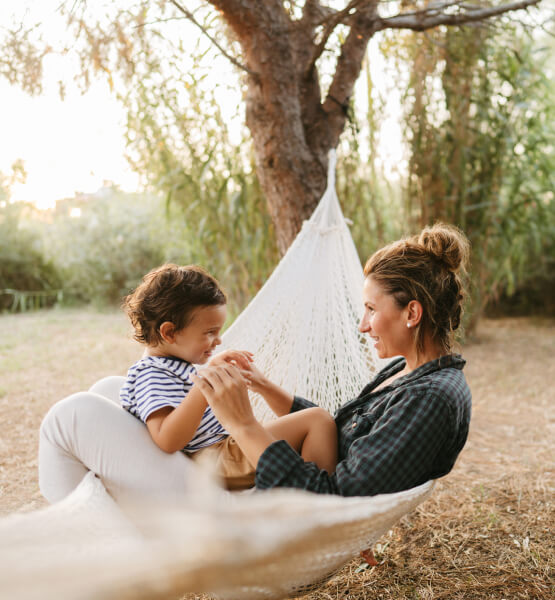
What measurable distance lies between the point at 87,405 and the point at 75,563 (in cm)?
71

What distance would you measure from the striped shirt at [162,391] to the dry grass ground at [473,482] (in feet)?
0.70

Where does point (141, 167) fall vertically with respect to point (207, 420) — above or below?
above

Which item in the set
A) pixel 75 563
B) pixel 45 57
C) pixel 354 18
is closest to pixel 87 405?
pixel 75 563

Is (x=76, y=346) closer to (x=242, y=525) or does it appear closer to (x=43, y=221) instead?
(x=43, y=221)

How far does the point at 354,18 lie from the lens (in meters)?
2.13

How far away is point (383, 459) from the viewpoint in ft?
3.10

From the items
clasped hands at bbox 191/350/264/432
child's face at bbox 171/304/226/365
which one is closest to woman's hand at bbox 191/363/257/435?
clasped hands at bbox 191/350/264/432

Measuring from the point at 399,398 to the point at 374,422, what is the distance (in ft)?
0.31

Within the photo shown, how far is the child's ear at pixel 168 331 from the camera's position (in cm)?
125

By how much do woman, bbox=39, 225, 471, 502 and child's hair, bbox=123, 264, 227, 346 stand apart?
0.23m

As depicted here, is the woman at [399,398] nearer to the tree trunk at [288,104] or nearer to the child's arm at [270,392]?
the child's arm at [270,392]

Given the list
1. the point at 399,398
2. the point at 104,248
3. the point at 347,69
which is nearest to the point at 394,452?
the point at 399,398

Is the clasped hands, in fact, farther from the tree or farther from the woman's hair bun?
the tree

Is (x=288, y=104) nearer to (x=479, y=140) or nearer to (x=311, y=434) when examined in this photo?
(x=311, y=434)
